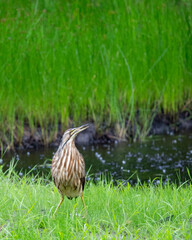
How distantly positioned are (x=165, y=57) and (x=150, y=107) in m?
1.08

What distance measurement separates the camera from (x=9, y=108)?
1009 cm

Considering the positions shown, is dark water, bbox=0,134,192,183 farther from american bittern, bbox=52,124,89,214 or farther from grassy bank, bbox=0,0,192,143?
american bittern, bbox=52,124,89,214

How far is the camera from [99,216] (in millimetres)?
5199

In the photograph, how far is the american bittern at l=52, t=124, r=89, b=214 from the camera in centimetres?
533

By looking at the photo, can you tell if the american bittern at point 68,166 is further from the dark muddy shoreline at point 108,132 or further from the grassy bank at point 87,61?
the dark muddy shoreline at point 108,132

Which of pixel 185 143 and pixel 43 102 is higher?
pixel 43 102

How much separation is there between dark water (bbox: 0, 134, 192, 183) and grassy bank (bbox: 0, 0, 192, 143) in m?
0.58

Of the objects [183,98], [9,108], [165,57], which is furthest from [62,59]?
[183,98]

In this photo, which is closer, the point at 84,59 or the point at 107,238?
the point at 107,238

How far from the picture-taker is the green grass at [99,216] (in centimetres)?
450

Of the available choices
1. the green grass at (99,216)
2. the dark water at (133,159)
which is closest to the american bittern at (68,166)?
the green grass at (99,216)

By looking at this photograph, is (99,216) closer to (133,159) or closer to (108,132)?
(133,159)

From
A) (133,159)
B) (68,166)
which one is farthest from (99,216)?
(133,159)

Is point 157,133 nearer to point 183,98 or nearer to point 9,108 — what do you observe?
point 183,98
